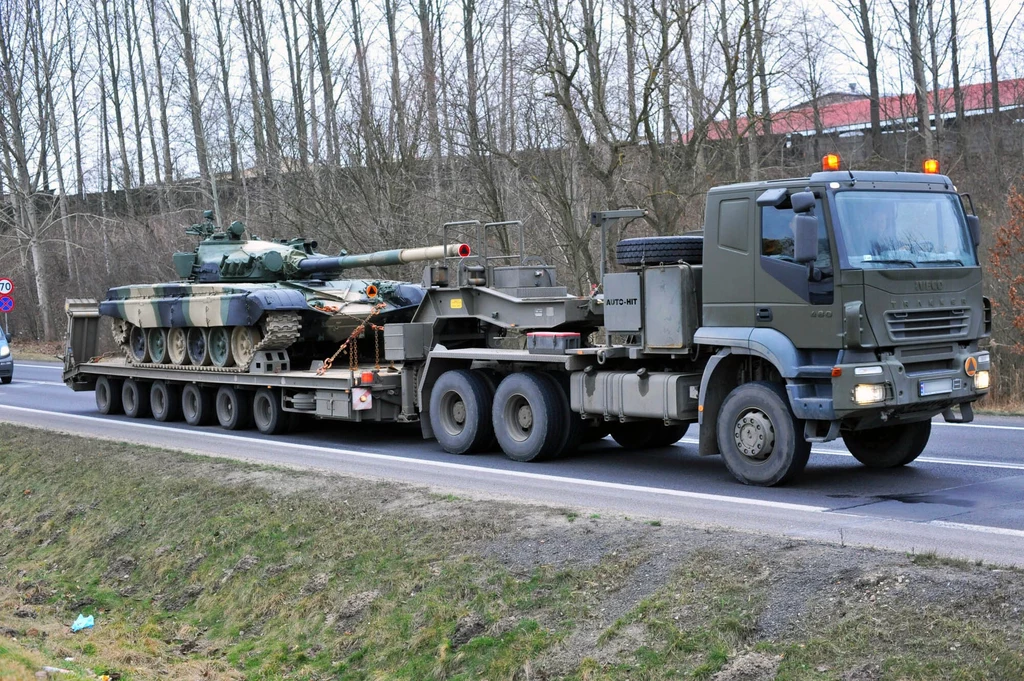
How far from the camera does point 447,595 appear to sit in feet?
26.5

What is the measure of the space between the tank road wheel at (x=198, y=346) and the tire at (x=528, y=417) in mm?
6373

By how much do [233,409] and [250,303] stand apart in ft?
5.54

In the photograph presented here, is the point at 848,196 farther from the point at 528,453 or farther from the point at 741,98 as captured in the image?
the point at 741,98

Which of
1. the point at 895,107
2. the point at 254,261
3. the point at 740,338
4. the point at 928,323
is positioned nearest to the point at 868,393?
the point at 928,323

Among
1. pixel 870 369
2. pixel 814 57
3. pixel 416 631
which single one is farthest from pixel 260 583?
pixel 814 57

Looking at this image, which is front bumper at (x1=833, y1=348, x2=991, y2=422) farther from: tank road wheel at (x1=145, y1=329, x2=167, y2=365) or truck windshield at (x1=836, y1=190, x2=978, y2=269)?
tank road wheel at (x1=145, y1=329, x2=167, y2=365)

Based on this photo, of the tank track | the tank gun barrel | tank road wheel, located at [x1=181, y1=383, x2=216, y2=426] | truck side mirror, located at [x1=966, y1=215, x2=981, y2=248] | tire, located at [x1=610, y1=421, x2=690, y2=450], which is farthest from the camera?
tank road wheel, located at [x1=181, y1=383, x2=216, y2=426]

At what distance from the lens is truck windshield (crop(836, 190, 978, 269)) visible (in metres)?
10.1

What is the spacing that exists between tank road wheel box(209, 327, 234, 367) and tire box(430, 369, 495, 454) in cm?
449

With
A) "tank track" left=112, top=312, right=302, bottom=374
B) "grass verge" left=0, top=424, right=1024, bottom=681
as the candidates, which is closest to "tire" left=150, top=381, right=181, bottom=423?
"tank track" left=112, top=312, right=302, bottom=374

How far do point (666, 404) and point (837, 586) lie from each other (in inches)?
185

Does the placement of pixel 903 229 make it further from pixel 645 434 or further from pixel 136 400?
pixel 136 400

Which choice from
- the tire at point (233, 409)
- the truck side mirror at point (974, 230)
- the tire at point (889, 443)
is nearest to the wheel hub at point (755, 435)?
the tire at point (889, 443)

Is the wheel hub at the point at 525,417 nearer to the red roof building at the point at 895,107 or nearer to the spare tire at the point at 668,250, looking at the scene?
the spare tire at the point at 668,250
